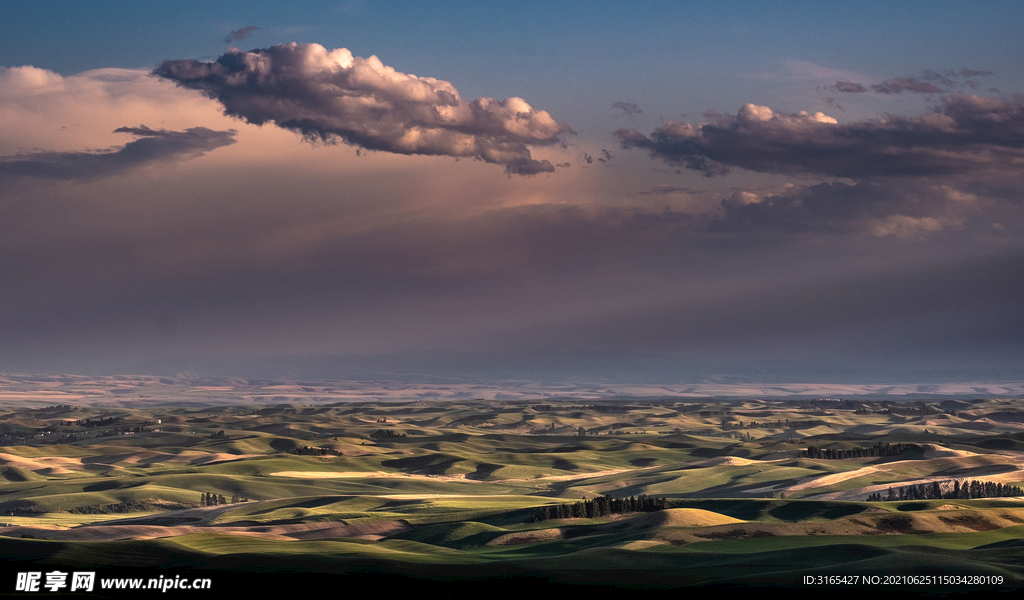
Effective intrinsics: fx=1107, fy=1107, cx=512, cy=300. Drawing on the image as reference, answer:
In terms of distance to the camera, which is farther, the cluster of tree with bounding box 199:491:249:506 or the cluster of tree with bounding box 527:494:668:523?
the cluster of tree with bounding box 199:491:249:506

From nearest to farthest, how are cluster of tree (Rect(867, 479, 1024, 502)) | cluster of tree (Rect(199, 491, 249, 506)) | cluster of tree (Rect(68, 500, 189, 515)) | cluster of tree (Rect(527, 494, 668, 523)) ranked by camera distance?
cluster of tree (Rect(527, 494, 668, 523))
cluster of tree (Rect(867, 479, 1024, 502))
cluster of tree (Rect(68, 500, 189, 515))
cluster of tree (Rect(199, 491, 249, 506))

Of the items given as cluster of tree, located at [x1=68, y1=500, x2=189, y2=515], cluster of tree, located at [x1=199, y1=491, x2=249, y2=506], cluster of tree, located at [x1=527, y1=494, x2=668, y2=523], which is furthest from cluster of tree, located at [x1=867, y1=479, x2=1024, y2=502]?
cluster of tree, located at [x1=68, y1=500, x2=189, y2=515]

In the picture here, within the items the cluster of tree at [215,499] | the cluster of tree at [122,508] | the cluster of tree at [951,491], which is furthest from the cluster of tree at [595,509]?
the cluster of tree at [122,508]

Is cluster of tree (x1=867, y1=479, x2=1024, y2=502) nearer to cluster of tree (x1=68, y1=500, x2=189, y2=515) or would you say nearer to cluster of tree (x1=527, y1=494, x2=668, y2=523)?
cluster of tree (x1=527, y1=494, x2=668, y2=523)

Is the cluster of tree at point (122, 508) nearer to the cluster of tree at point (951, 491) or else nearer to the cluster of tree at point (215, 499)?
the cluster of tree at point (215, 499)

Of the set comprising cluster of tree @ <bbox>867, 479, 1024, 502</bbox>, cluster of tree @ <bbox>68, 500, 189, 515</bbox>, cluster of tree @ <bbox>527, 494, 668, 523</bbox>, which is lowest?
cluster of tree @ <bbox>68, 500, 189, 515</bbox>

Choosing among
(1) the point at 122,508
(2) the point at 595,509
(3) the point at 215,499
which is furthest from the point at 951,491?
(1) the point at 122,508

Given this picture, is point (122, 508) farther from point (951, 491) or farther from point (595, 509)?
point (951, 491)
